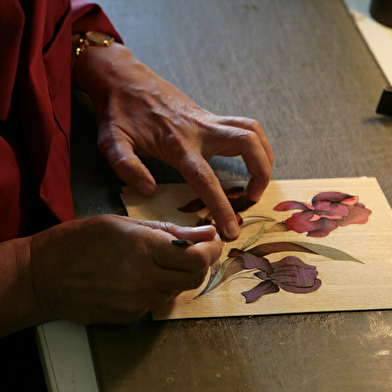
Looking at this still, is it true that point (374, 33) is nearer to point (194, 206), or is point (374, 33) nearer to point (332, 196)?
point (332, 196)

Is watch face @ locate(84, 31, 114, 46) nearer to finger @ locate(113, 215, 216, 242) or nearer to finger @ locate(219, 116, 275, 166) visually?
finger @ locate(219, 116, 275, 166)

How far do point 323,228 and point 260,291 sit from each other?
16cm

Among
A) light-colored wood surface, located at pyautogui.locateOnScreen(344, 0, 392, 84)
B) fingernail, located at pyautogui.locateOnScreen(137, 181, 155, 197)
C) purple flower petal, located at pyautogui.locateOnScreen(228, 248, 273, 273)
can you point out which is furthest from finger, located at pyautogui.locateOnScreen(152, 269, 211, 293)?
light-colored wood surface, located at pyautogui.locateOnScreen(344, 0, 392, 84)

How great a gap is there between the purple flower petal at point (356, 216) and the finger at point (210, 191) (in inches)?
6.5

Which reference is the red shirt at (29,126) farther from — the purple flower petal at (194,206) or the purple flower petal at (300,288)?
the purple flower petal at (300,288)

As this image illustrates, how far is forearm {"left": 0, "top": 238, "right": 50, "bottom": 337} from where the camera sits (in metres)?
0.57

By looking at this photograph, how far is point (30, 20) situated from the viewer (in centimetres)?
68

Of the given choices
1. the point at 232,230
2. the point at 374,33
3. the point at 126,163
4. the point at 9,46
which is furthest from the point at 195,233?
the point at 374,33

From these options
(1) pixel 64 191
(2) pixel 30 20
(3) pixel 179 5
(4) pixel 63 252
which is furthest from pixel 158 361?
(3) pixel 179 5

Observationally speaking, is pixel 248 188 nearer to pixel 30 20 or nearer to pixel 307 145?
pixel 307 145

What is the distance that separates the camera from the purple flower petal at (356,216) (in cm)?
74

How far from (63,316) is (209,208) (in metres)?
0.26

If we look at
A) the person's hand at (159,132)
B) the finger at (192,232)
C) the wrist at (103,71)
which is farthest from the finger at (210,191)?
the wrist at (103,71)

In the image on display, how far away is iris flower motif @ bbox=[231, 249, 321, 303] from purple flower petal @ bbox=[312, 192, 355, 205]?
0.14 metres
